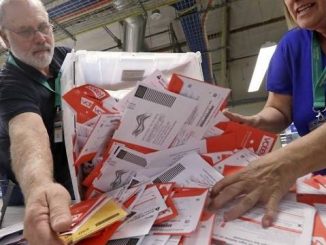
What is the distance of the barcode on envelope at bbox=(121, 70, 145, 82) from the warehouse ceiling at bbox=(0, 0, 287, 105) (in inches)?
93.6

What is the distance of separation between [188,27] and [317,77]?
2936 mm

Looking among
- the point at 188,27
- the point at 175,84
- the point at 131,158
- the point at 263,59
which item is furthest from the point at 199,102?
the point at 263,59

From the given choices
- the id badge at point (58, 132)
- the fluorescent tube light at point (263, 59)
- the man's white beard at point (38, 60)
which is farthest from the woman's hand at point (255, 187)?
the fluorescent tube light at point (263, 59)

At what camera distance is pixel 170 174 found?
0.62 metres

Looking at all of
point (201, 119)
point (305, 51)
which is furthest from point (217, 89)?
point (305, 51)

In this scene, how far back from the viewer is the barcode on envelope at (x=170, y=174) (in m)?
0.61

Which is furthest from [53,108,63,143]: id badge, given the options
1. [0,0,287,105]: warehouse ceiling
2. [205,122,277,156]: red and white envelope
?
[0,0,287,105]: warehouse ceiling

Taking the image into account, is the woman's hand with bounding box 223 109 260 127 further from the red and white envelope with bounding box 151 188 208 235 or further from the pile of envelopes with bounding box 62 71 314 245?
the red and white envelope with bounding box 151 188 208 235

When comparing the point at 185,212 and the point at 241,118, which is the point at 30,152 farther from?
the point at 241,118

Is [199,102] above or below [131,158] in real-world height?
above

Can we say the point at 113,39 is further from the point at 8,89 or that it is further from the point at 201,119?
the point at 201,119

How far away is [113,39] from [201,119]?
4243mm

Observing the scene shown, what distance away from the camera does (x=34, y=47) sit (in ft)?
3.73

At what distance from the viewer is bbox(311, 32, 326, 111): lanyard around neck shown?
0.80m
